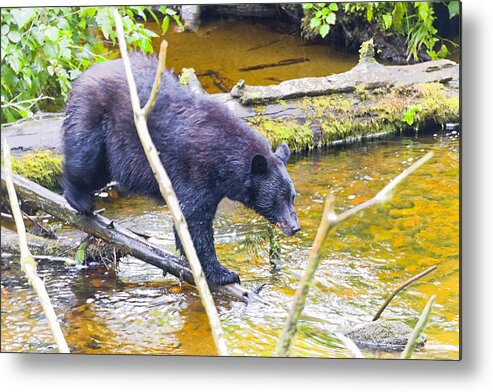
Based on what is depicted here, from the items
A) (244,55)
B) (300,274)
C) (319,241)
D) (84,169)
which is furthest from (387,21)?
(319,241)

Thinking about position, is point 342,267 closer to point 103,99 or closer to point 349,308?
point 349,308

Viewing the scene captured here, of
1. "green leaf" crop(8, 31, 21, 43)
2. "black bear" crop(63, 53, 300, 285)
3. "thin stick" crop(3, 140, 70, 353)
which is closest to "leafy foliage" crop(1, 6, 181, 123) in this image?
"green leaf" crop(8, 31, 21, 43)

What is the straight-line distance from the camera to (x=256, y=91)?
3.53 metres

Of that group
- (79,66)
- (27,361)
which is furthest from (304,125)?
(27,361)

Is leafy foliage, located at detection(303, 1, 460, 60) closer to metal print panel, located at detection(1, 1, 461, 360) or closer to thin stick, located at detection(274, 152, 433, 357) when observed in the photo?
metal print panel, located at detection(1, 1, 461, 360)

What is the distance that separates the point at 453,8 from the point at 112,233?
184cm

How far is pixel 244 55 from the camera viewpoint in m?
3.47

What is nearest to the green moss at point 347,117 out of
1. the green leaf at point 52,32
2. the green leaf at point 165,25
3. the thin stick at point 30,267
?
the green leaf at point 165,25

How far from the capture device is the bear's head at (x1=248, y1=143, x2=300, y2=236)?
339 cm

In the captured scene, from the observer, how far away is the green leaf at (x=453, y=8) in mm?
3109

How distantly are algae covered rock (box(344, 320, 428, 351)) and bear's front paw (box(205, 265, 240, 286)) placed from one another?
0.61m

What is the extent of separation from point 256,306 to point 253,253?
272 millimetres

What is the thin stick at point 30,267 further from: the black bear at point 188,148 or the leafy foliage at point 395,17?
the leafy foliage at point 395,17

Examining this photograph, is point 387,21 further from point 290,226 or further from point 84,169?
point 84,169
